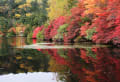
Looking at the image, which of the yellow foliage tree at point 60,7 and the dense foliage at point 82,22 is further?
the yellow foliage tree at point 60,7

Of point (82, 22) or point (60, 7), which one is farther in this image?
point (60, 7)

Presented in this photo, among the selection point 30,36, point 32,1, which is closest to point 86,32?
point 30,36

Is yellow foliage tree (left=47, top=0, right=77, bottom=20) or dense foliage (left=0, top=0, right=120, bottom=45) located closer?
dense foliage (left=0, top=0, right=120, bottom=45)

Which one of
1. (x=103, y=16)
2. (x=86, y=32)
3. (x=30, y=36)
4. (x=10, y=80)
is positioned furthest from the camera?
(x=30, y=36)

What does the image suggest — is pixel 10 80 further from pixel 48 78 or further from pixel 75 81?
pixel 75 81

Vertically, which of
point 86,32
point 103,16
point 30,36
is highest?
point 103,16

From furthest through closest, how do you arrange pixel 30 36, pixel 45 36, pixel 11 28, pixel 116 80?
pixel 11 28, pixel 30 36, pixel 45 36, pixel 116 80

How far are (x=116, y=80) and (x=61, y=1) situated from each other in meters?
37.0

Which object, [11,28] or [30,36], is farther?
[11,28]

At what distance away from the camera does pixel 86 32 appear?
27438 mm

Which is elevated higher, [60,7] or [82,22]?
[60,7]

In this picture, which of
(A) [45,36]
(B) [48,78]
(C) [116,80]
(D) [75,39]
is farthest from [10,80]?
(A) [45,36]

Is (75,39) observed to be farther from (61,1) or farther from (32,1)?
(32,1)

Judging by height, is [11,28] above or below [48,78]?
below
